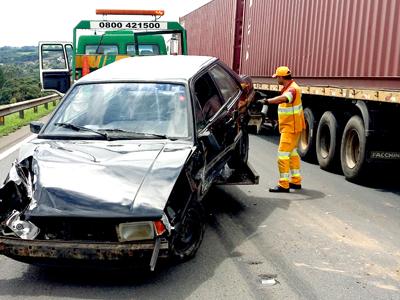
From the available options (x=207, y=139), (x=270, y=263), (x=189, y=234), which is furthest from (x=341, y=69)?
(x=189, y=234)

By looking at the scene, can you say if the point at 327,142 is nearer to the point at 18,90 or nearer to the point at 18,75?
the point at 18,90

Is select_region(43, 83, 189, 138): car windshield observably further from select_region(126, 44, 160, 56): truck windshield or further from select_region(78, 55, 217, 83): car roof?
select_region(126, 44, 160, 56): truck windshield

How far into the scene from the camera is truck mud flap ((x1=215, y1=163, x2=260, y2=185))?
5.92 m

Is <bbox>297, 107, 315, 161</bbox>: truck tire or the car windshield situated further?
<bbox>297, 107, 315, 161</bbox>: truck tire

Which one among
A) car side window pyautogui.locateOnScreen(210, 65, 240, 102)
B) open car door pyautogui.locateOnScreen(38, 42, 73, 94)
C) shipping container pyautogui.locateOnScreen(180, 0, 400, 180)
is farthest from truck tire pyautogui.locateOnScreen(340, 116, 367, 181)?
open car door pyautogui.locateOnScreen(38, 42, 73, 94)

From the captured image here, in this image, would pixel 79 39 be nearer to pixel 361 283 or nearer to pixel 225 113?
pixel 225 113

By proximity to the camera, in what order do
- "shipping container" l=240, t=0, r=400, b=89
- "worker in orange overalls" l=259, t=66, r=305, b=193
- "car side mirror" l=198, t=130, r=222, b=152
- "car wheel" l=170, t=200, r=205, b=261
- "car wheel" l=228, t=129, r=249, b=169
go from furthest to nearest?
"worker in orange overalls" l=259, t=66, r=305, b=193 → "shipping container" l=240, t=0, r=400, b=89 → "car wheel" l=228, t=129, r=249, b=169 → "car side mirror" l=198, t=130, r=222, b=152 → "car wheel" l=170, t=200, r=205, b=261

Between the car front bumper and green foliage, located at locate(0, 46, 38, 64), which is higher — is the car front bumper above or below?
above

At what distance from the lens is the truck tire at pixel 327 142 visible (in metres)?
8.27

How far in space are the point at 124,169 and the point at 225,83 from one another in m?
2.72

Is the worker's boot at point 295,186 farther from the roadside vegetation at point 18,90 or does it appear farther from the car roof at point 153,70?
the roadside vegetation at point 18,90

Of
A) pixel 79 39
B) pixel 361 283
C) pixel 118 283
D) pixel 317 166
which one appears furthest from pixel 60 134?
pixel 79 39

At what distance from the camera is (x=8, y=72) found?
298ft

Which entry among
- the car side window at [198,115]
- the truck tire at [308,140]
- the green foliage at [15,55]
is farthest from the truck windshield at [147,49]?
the green foliage at [15,55]
